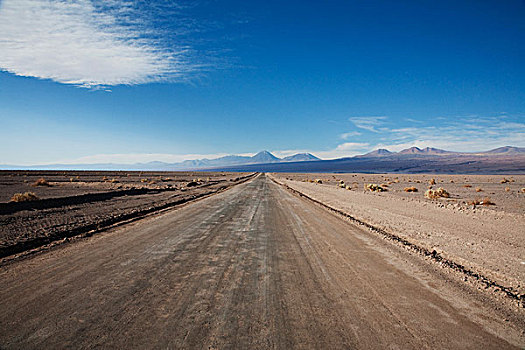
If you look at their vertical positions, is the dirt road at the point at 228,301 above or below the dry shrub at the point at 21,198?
below

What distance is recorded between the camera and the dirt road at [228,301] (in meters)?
2.82

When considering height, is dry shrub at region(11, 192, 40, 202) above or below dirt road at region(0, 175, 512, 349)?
above

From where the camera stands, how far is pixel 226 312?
10.8 feet

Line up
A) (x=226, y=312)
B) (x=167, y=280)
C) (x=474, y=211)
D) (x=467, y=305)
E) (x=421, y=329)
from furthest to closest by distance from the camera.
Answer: (x=474, y=211) → (x=167, y=280) → (x=467, y=305) → (x=226, y=312) → (x=421, y=329)

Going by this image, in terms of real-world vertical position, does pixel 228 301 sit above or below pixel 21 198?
below

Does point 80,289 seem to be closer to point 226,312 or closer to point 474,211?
point 226,312

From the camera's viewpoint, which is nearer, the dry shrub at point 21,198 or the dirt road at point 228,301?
the dirt road at point 228,301

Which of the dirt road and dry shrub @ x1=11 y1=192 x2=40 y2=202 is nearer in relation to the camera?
the dirt road

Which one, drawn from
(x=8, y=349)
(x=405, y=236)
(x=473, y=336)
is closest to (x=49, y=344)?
(x=8, y=349)

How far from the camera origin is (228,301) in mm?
3590

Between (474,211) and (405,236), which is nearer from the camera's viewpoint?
(405,236)

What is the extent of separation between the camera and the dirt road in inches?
111

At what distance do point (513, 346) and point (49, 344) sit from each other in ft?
15.2

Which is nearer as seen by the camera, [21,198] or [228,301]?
[228,301]
